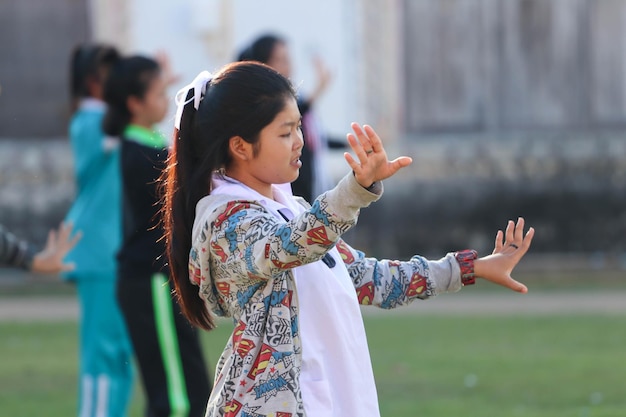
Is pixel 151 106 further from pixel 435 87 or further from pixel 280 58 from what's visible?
pixel 435 87

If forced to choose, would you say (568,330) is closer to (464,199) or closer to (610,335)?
(610,335)

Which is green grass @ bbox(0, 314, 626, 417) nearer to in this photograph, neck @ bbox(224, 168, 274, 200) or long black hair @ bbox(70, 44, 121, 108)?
long black hair @ bbox(70, 44, 121, 108)

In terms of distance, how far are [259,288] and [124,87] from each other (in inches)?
106

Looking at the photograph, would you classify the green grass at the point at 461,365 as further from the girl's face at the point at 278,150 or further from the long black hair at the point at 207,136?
the girl's face at the point at 278,150

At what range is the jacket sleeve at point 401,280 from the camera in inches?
140

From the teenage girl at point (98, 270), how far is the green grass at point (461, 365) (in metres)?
0.93

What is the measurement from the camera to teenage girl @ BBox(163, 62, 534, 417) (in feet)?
10.2

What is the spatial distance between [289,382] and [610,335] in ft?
22.0

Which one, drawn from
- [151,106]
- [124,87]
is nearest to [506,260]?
[151,106]

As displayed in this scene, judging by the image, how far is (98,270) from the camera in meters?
6.23

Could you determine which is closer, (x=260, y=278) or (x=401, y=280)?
(x=260, y=278)

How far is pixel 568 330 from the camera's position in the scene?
9812mm

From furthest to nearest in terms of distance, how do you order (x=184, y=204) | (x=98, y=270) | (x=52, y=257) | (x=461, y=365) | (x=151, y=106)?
(x=461, y=365), (x=98, y=270), (x=151, y=106), (x=52, y=257), (x=184, y=204)

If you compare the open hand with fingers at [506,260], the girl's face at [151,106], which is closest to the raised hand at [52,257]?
the girl's face at [151,106]
